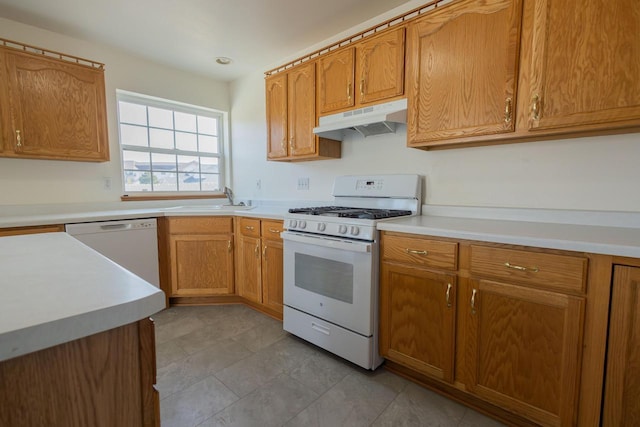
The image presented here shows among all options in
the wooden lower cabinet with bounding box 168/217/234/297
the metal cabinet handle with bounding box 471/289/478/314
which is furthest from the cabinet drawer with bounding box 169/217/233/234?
the metal cabinet handle with bounding box 471/289/478/314

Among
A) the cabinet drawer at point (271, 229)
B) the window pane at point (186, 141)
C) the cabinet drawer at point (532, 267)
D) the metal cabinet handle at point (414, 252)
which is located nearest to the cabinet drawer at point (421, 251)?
the metal cabinet handle at point (414, 252)

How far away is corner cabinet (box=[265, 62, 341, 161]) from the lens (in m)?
2.43

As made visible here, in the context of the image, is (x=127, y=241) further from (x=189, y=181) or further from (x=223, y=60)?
Result: (x=223, y=60)

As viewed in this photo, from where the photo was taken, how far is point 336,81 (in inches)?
88.4

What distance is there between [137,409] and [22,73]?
9.11ft

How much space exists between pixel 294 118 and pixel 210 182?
5.49 ft

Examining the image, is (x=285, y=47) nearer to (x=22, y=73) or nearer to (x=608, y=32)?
(x=22, y=73)

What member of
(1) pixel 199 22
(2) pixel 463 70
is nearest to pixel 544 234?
(2) pixel 463 70

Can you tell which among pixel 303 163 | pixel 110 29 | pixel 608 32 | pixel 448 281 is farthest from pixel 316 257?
pixel 110 29

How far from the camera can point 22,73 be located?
2.16m

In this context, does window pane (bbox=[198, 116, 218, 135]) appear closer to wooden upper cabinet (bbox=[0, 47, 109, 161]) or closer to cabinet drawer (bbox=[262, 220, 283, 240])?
wooden upper cabinet (bbox=[0, 47, 109, 161])

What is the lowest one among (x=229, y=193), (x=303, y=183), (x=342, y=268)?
(x=342, y=268)

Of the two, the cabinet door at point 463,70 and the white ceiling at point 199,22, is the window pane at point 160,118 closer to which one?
the white ceiling at point 199,22

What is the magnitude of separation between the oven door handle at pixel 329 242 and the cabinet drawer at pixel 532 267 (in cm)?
57
